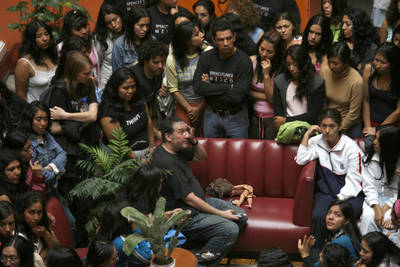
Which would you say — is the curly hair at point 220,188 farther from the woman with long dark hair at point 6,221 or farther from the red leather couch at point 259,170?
the woman with long dark hair at point 6,221

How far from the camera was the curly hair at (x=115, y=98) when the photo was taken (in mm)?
5691

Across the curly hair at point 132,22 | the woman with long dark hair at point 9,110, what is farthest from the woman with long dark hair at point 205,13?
the woman with long dark hair at point 9,110

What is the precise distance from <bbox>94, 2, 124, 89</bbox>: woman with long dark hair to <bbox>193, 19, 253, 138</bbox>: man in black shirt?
1.17 meters

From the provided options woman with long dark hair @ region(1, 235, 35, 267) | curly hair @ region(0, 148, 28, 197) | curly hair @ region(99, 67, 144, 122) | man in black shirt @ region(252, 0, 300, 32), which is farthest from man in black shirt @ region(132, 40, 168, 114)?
woman with long dark hair @ region(1, 235, 35, 267)

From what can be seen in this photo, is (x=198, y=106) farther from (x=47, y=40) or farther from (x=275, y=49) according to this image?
(x=47, y=40)

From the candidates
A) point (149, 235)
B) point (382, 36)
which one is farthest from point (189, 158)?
point (382, 36)

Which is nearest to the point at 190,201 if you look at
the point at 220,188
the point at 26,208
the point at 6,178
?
the point at 220,188

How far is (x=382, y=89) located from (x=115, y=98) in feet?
8.49

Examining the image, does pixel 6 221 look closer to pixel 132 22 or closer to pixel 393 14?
pixel 132 22

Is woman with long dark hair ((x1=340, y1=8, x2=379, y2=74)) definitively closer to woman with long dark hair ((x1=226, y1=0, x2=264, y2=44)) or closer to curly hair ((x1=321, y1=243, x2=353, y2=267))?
woman with long dark hair ((x1=226, y1=0, x2=264, y2=44))

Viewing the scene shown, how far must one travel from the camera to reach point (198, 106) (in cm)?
656

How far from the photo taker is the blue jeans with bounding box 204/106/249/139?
20.9ft

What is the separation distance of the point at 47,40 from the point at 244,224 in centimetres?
274

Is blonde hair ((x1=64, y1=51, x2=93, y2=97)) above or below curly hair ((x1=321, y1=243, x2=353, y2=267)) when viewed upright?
above
